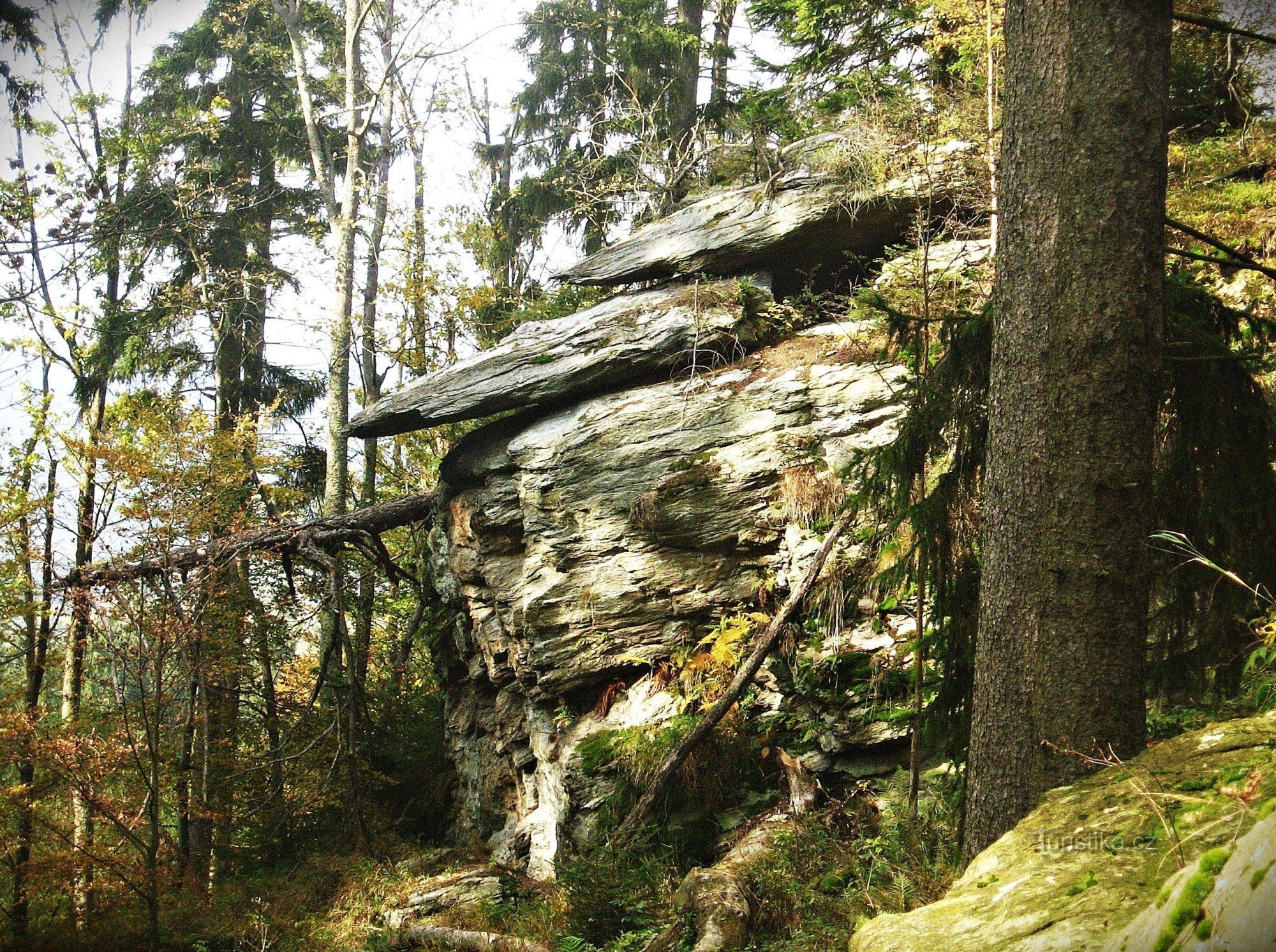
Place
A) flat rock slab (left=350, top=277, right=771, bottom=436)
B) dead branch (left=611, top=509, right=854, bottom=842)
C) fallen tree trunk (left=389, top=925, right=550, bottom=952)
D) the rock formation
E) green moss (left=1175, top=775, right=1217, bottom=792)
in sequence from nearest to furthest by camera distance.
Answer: green moss (left=1175, top=775, right=1217, bottom=792), fallen tree trunk (left=389, top=925, right=550, bottom=952), dead branch (left=611, top=509, right=854, bottom=842), the rock formation, flat rock slab (left=350, top=277, right=771, bottom=436)

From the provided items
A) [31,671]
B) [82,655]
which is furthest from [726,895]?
[31,671]

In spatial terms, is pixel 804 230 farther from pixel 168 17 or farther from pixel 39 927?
pixel 168 17

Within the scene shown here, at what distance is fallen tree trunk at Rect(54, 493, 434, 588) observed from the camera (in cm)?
1050

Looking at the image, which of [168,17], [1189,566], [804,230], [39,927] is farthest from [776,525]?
[168,17]

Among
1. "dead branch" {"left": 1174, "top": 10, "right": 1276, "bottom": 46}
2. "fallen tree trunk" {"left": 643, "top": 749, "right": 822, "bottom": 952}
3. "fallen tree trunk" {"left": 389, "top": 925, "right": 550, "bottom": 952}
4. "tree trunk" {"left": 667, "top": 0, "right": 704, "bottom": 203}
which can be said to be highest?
"tree trunk" {"left": 667, "top": 0, "right": 704, "bottom": 203}

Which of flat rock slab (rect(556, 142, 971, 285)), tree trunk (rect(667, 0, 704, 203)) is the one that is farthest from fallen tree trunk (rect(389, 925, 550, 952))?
tree trunk (rect(667, 0, 704, 203))

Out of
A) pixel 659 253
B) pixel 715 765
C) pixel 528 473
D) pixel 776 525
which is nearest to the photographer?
Result: pixel 715 765

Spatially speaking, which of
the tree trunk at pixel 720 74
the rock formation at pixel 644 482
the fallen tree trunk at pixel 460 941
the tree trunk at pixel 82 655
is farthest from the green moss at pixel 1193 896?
the tree trunk at pixel 720 74

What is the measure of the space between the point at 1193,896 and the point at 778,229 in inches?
353

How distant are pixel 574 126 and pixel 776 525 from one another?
44.6 feet

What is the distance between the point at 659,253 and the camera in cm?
1043

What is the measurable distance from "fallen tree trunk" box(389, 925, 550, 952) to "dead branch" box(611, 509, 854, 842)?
3.46ft

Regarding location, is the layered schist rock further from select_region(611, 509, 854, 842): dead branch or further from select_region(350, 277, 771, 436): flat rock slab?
select_region(611, 509, 854, 842): dead branch

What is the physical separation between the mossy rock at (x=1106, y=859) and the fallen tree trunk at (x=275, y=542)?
9.75m
